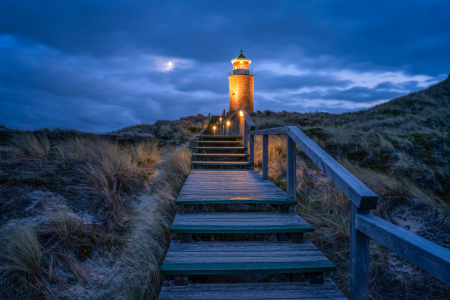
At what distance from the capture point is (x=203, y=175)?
196 inches

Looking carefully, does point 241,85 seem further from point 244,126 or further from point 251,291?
point 251,291

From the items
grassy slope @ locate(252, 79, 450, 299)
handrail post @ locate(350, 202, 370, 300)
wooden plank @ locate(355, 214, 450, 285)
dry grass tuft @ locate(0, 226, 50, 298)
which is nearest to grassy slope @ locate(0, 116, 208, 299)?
dry grass tuft @ locate(0, 226, 50, 298)

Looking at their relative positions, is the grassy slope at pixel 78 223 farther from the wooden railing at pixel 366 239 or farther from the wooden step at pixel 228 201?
the wooden railing at pixel 366 239

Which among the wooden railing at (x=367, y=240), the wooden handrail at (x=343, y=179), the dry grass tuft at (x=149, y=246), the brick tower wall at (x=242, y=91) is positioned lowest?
the dry grass tuft at (x=149, y=246)

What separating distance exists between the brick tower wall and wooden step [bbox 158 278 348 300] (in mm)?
31968

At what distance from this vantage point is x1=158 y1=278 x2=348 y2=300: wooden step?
1870mm

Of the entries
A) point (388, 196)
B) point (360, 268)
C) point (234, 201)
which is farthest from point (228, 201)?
point (388, 196)

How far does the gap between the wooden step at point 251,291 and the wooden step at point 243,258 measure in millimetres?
114

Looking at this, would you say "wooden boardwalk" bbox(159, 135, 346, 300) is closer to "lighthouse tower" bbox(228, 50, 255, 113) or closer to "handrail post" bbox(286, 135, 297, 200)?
"handrail post" bbox(286, 135, 297, 200)

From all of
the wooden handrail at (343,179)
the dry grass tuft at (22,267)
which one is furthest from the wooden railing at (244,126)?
the dry grass tuft at (22,267)

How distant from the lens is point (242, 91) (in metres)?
33.5

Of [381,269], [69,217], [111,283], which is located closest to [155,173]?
[69,217]

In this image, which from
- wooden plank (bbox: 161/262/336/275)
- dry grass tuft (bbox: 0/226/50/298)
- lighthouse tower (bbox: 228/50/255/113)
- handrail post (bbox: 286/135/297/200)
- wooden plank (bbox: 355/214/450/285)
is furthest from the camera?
lighthouse tower (bbox: 228/50/255/113)

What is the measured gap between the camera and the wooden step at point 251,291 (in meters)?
1.87
